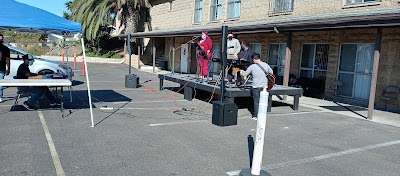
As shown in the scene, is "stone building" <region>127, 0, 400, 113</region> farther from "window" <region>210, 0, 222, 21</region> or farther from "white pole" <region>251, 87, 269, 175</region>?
"white pole" <region>251, 87, 269, 175</region>

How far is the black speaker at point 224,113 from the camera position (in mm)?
7277

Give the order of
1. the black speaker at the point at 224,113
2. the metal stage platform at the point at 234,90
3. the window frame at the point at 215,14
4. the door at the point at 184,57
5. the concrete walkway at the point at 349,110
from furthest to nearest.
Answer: the door at the point at 184,57 < the window frame at the point at 215,14 < the concrete walkway at the point at 349,110 < the metal stage platform at the point at 234,90 < the black speaker at the point at 224,113

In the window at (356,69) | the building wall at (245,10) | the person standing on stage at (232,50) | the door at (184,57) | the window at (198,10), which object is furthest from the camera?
the door at (184,57)

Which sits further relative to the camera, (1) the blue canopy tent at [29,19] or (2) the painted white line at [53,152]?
(1) the blue canopy tent at [29,19]

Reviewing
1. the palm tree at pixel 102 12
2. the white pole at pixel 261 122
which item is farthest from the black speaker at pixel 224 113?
the palm tree at pixel 102 12

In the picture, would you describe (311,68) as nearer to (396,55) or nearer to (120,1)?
(396,55)

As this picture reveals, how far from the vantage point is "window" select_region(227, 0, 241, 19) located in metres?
18.6

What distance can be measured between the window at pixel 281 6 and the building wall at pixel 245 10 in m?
0.22

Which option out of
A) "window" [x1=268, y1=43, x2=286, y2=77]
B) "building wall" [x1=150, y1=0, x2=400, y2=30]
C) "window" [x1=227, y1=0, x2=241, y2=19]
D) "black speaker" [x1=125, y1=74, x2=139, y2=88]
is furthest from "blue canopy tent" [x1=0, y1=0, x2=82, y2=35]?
"window" [x1=227, y1=0, x2=241, y2=19]

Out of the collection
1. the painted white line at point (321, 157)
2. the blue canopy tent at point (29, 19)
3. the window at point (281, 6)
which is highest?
the window at point (281, 6)

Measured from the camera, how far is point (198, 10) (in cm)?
2245

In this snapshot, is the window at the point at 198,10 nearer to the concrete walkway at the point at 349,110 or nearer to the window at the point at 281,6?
the window at the point at 281,6

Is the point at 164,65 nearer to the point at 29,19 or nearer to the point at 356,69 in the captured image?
the point at 356,69

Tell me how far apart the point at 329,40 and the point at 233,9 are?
7.47m
